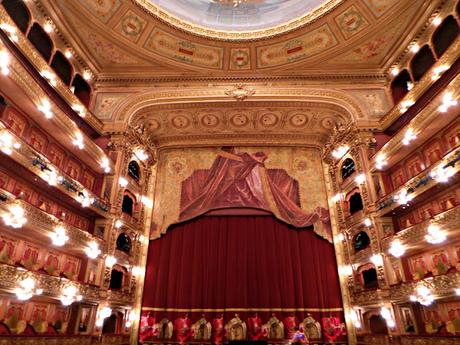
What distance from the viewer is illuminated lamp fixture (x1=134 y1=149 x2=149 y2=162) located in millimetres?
16344

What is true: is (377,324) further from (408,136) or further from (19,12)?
(19,12)

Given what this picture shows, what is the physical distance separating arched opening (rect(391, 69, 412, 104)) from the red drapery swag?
332 inches

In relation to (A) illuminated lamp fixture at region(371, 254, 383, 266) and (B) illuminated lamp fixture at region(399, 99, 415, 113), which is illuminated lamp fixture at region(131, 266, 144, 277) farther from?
(B) illuminated lamp fixture at region(399, 99, 415, 113)

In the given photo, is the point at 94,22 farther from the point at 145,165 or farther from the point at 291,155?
the point at 291,155

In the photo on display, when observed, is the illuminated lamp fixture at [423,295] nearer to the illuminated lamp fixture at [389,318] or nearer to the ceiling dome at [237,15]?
the illuminated lamp fixture at [389,318]

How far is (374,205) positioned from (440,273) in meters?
3.63

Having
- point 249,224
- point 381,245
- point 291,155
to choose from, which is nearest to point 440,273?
point 381,245

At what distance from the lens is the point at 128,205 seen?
51.4 ft

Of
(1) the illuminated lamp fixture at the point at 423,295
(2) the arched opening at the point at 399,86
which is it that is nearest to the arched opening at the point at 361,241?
(1) the illuminated lamp fixture at the point at 423,295

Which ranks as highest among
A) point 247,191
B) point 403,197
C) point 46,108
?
point 46,108

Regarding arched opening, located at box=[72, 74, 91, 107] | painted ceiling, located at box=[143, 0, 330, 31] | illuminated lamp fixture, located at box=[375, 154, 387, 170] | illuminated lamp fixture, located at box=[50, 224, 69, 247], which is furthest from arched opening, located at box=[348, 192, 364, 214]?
arched opening, located at box=[72, 74, 91, 107]

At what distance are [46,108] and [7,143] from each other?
91.2 inches

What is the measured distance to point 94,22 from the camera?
13.7 meters

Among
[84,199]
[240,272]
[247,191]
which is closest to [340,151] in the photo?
[247,191]
